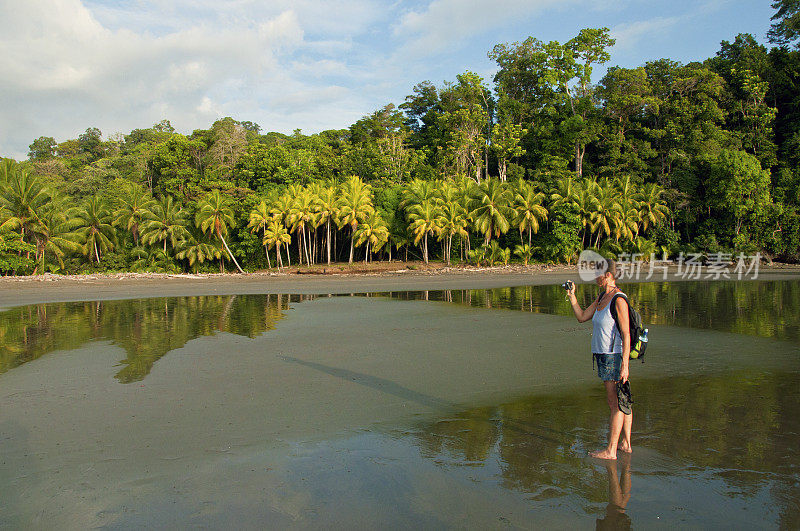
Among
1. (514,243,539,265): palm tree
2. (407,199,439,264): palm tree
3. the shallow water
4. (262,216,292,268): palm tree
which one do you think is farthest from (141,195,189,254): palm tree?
the shallow water

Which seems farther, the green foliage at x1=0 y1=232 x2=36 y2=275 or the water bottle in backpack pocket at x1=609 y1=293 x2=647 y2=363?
the green foliage at x1=0 y1=232 x2=36 y2=275

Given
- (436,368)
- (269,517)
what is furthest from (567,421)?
(269,517)

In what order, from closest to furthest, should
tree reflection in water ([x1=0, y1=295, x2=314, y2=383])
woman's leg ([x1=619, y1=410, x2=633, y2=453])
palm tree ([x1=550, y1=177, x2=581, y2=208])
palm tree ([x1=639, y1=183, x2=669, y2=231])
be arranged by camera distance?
woman's leg ([x1=619, y1=410, x2=633, y2=453])
tree reflection in water ([x1=0, y1=295, x2=314, y2=383])
palm tree ([x1=550, y1=177, x2=581, y2=208])
palm tree ([x1=639, y1=183, x2=669, y2=231])

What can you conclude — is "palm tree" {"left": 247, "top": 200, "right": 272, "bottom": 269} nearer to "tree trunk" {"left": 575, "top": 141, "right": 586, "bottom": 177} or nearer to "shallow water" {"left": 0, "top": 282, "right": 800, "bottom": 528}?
"tree trunk" {"left": 575, "top": 141, "right": 586, "bottom": 177}

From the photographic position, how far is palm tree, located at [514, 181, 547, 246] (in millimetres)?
38812

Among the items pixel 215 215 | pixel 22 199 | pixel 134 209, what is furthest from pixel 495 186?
pixel 22 199

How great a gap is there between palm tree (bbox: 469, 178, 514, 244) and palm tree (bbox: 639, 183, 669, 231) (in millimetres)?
10482

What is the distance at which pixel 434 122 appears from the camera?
53.4 metres

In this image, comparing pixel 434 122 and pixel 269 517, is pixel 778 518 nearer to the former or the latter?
pixel 269 517

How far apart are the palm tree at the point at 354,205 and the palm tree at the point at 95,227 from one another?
59.6ft

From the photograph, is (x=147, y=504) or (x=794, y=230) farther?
(x=794, y=230)

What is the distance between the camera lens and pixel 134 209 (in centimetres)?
4044

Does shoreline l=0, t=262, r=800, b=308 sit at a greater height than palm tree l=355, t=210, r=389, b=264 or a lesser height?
lesser

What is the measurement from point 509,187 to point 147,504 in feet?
125
